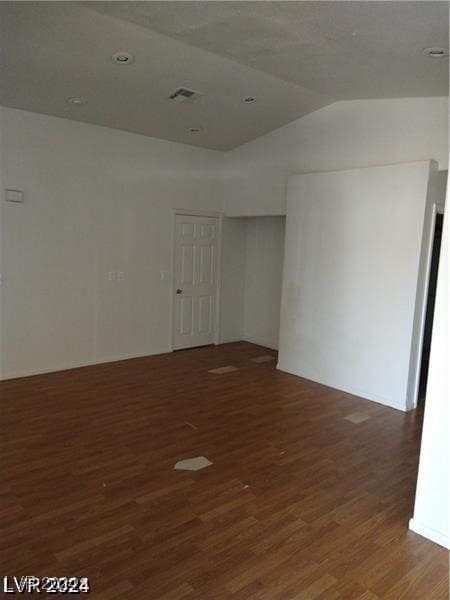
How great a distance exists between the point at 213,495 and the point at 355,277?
9.14 ft

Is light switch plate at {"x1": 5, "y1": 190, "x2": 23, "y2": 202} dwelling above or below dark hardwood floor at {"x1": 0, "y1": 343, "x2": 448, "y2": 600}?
above

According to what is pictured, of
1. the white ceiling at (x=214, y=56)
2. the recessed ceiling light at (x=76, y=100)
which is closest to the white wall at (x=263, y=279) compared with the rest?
the white ceiling at (x=214, y=56)

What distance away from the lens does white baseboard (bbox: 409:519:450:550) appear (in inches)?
89.7

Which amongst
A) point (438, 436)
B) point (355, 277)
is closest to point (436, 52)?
point (355, 277)

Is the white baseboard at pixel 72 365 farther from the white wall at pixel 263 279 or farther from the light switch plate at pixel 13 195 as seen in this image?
the light switch plate at pixel 13 195

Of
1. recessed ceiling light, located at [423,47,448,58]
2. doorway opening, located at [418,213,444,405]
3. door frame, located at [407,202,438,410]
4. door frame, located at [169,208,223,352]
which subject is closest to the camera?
recessed ceiling light, located at [423,47,448,58]

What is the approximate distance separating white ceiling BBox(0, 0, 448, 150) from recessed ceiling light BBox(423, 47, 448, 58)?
6 centimetres

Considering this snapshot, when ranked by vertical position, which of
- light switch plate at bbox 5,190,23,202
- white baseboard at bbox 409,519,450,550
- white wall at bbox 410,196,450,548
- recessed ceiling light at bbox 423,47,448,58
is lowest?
white baseboard at bbox 409,519,450,550

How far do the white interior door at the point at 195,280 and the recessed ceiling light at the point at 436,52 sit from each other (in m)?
3.64

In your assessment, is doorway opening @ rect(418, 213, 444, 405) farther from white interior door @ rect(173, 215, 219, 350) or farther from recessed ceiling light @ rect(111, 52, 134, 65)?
recessed ceiling light @ rect(111, 52, 134, 65)

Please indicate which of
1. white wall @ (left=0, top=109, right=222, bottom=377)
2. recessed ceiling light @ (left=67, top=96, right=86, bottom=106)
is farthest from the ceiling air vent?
white wall @ (left=0, top=109, right=222, bottom=377)

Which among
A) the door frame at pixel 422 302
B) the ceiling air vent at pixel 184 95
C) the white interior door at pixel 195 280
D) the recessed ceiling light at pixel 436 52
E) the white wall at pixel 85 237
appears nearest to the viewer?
the recessed ceiling light at pixel 436 52

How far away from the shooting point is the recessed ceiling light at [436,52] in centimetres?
300

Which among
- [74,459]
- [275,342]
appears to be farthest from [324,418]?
[275,342]
